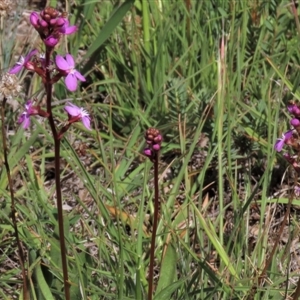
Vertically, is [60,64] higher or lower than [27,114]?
higher

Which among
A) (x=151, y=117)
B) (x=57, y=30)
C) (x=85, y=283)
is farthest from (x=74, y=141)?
(x=57, y=30)

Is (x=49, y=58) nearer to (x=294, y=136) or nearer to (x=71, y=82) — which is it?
(x=71, y=82)

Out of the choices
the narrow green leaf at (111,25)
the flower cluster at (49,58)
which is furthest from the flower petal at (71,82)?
the narrow green leaf at (111,25)

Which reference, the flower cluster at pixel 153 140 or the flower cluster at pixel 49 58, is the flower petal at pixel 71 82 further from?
the flower cluster at pixel 153 140

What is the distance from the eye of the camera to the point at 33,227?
2.33 m

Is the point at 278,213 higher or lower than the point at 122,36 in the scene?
lower

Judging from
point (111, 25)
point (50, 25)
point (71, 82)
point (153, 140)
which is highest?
point (50, 25)

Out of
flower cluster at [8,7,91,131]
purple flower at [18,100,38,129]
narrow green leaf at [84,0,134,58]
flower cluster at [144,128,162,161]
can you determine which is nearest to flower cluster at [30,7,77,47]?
flower cluster at [8,7,91,131]

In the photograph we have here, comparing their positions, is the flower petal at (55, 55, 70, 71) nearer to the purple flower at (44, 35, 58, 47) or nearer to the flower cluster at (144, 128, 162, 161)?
the purple flower at (44, 35, 58, 47)

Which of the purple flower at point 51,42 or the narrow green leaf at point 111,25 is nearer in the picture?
the purple flower at point 51,42

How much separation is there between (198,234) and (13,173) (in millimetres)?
855

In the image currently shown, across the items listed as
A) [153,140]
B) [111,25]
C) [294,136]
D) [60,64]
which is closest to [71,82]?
[60,64]

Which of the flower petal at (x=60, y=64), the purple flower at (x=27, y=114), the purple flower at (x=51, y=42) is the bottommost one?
the purple flower at (x=27, y=114)

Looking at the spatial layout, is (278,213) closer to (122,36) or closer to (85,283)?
(85,283)
